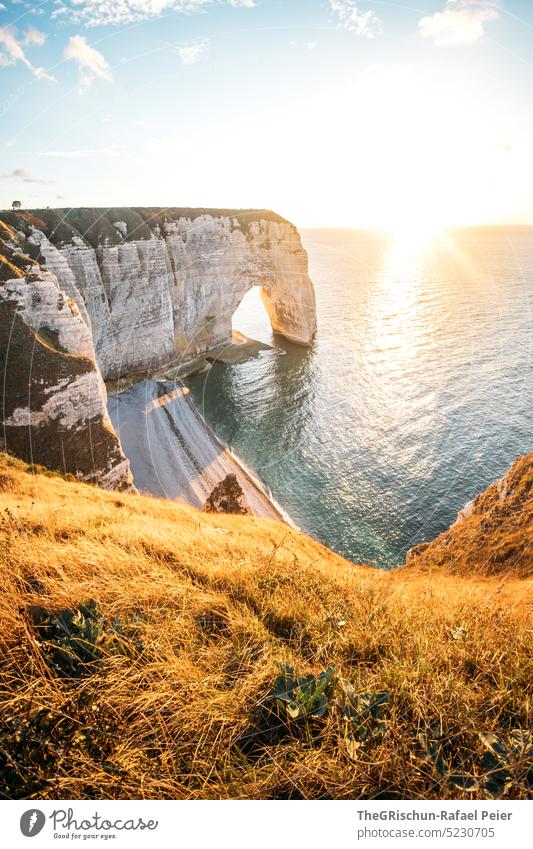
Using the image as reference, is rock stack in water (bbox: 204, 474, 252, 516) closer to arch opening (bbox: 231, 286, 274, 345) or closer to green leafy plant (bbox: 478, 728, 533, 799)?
green leafy plant (bbox: 478, 728, 533, 799)

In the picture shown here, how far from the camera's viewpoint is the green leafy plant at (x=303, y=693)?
3.02 metres

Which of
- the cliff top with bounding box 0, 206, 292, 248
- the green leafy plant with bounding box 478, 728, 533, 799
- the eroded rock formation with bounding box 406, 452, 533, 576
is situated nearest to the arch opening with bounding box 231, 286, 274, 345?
the cliff top with bounding box 0, 206, 292, 248

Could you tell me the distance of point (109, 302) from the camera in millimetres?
40000

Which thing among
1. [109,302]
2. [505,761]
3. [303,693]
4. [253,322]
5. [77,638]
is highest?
[253,322]

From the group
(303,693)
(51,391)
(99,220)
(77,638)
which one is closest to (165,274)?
(99,220)

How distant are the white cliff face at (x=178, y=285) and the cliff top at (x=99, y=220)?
720 mm

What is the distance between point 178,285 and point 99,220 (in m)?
10.5

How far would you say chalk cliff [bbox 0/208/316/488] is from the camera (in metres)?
21.0

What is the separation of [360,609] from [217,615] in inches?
67.7

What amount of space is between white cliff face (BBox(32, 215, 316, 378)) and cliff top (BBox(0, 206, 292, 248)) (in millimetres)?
720

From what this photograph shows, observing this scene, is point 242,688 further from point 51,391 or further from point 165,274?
point 165,274

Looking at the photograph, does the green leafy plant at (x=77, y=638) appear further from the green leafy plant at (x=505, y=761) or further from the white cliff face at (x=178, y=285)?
the white cliff face at (x=178, y=285)

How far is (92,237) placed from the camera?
39.4 meters

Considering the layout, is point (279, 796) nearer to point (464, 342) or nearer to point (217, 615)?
point (217, 615)
